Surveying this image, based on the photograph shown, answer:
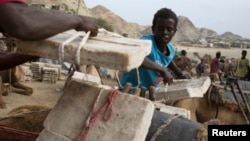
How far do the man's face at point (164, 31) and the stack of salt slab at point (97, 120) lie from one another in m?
1.91

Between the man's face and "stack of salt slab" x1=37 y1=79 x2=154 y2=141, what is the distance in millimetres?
1914

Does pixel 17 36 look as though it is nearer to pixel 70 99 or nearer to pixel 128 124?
pixel 70 99

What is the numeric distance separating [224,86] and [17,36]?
5.01 metres

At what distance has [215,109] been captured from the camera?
260 inches

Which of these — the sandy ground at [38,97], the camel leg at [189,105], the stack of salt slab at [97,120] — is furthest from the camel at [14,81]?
the stack of salt slab at [97,120]

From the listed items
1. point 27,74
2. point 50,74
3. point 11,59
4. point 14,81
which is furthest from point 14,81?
point 11,59

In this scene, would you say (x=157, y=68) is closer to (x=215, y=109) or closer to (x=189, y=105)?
(x=189, y=105)

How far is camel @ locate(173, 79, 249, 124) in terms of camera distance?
251 inches

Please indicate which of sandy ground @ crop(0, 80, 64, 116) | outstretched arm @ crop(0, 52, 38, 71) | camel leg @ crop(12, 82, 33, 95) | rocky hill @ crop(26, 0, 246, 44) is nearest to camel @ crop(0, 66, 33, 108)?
camel leg @ crop(12, 82, 33, 95)

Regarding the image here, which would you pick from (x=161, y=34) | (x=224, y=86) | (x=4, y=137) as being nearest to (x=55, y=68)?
(x=224, y=86)

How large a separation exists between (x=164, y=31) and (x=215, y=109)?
2.85 m

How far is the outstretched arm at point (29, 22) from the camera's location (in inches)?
74.7

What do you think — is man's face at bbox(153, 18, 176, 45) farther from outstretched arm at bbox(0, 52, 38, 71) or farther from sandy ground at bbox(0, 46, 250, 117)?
sandy ground at bbox(0, 46, 250, 117)

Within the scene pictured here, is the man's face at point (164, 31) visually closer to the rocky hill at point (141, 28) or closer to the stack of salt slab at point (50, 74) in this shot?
the stack of salt slab at point (50, 74)
